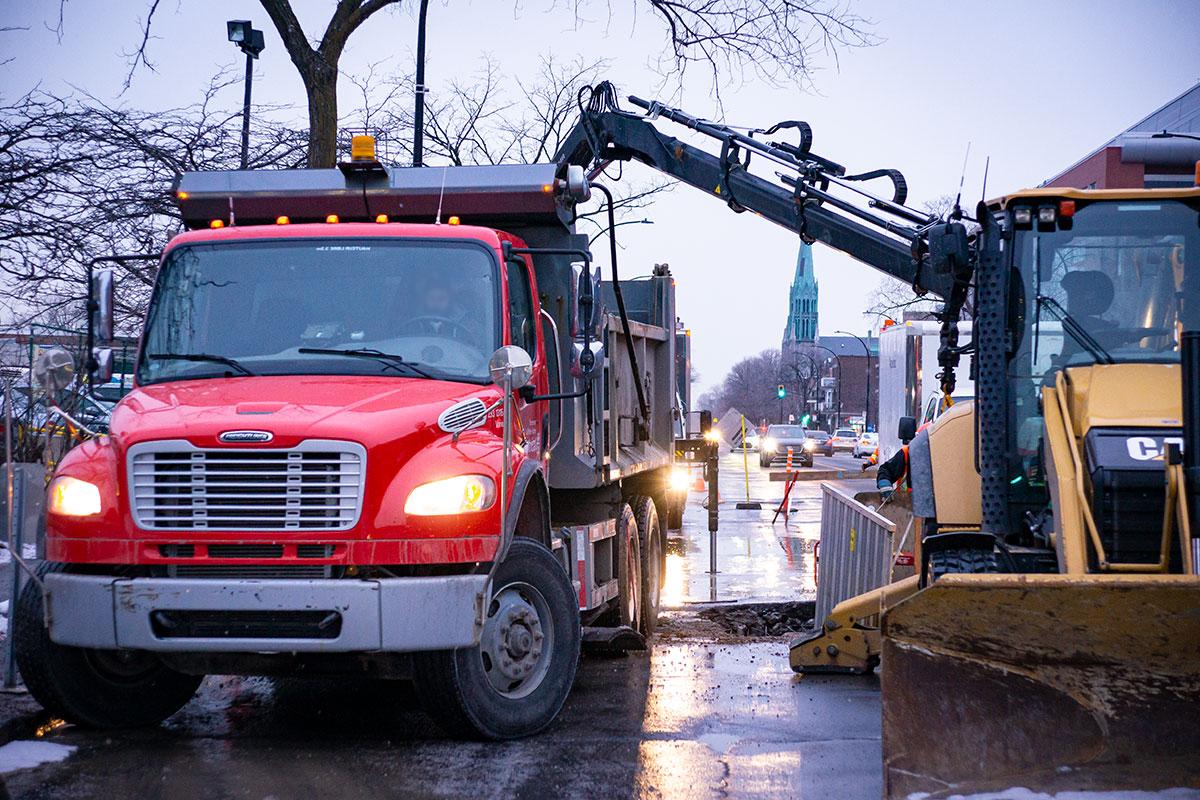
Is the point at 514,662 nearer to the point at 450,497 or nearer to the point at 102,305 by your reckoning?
the point at 450,497

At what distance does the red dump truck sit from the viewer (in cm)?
623

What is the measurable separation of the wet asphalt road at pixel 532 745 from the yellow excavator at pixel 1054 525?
732mm

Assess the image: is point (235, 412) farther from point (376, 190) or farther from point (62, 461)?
point (376, 190)

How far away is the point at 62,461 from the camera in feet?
21.9

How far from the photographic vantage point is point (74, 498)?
6465 mm

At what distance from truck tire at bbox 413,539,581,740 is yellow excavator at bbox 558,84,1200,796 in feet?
5.74

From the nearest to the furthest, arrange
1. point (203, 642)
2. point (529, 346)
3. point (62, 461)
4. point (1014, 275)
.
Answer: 1. point (203, 642)
2. point (62, 461)
3. point (1014, 275)
4. point (529, 346)

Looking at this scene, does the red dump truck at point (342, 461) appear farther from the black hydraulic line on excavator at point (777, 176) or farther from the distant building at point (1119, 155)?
the distant building at point (1119, 155)

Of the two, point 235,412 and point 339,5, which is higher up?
point 339,5

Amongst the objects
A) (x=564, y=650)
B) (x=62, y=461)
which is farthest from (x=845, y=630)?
(x=62, y=461)

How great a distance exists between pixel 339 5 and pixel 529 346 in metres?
8.32

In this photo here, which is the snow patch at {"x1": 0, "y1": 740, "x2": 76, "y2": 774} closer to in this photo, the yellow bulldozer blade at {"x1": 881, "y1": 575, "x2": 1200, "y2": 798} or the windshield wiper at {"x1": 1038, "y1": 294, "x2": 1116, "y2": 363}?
the yellow bulldozer blade at {"x1": 881, "y1": 575, "x2": 1200, "y2": 798}

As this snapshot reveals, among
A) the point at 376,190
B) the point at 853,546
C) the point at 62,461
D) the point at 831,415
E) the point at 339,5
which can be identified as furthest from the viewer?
the point at 831,415

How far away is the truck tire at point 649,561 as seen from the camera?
1088cm
